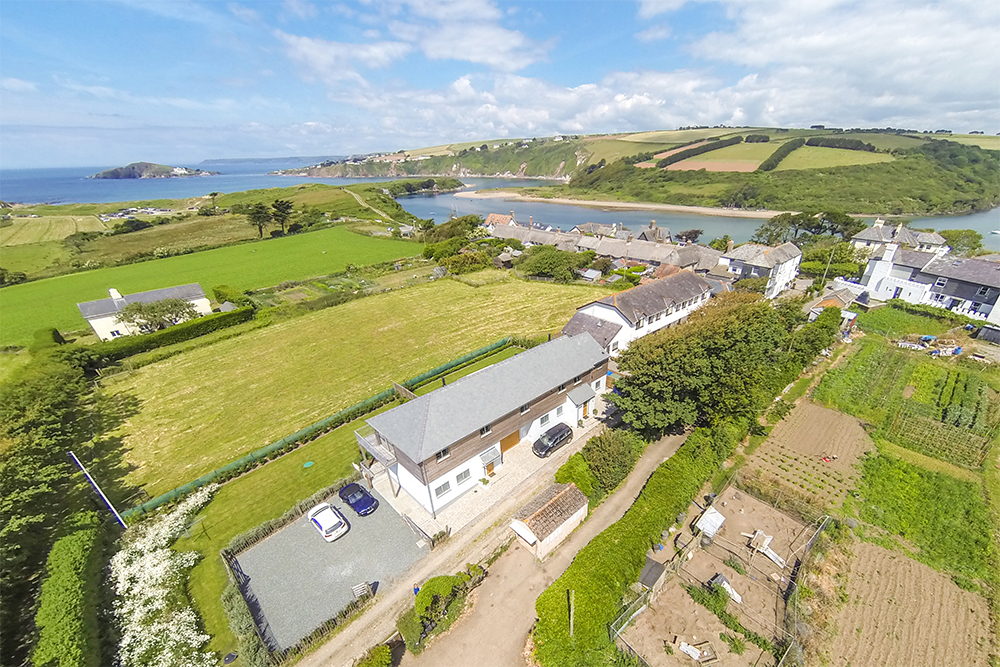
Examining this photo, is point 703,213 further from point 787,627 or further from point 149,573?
point 149,573

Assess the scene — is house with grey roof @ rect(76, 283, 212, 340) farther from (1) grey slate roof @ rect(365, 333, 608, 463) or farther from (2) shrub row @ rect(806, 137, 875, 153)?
(2) shrub row @ rect(806, 137, 875, 153)

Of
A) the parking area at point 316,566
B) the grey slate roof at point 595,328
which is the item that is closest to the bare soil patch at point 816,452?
the grey slate roof at point 595,328

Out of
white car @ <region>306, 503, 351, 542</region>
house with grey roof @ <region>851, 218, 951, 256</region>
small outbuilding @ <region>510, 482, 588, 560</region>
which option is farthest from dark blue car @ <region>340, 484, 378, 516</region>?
house with grey roof @ <region>851, 218, 951, 256</region>

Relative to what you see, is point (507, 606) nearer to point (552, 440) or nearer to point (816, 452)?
point (552, 440)

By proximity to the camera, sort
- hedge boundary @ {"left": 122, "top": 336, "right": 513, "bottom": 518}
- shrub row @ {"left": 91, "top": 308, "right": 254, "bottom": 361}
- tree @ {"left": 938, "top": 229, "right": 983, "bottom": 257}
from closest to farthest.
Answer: hedge boundary @ {"left": 122, "top": 336, "right": 513, "bottom": 518} < shrub row @ {"left": 91, "top": 308, "right": 254, "bottom": 361} < tree @ {"left": 938, "top": 229, "right": 983, "bottom": 257}

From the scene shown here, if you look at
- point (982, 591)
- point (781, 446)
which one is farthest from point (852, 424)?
point (982, 591)

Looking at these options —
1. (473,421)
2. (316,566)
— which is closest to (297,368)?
(316,566)

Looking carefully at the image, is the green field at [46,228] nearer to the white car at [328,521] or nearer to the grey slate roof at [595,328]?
the white car at [328,521]
